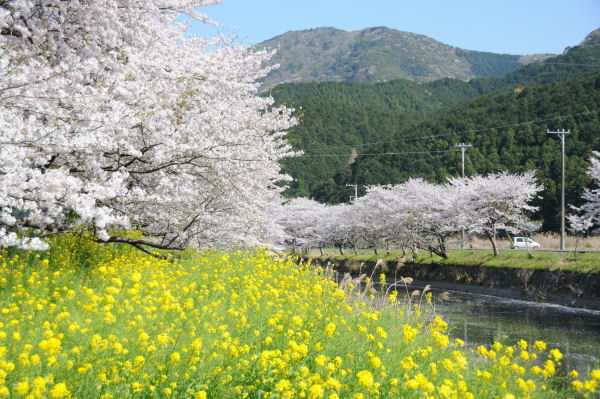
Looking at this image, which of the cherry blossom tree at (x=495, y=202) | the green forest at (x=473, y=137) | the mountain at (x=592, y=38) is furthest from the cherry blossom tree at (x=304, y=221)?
the mountain at (x=592, y=38)

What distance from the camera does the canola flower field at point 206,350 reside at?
394 centimetres

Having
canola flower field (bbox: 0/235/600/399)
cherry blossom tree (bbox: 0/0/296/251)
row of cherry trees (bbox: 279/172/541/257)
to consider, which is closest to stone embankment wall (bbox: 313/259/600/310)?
row of cherry trees (bbox: 279/172/541/257)

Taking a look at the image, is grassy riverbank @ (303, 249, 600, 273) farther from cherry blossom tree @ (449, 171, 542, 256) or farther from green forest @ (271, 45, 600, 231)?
green forest @ (271, 45, 600, 231)

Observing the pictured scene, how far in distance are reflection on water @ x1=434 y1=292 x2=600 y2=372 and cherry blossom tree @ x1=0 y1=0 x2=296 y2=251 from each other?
7013 millimetres

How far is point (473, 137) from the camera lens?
61250 millimetres

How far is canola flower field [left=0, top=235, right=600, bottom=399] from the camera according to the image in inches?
155

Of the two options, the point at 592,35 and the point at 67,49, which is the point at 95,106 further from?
the point at 592,35

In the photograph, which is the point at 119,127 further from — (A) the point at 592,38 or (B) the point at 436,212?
(A) the point at 592,38

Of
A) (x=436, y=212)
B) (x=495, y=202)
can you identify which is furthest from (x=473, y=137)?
(x=495, y=202)

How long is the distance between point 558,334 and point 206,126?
42.9 ft

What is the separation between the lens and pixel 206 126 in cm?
872

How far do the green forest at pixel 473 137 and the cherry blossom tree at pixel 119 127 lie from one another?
31.4 ft

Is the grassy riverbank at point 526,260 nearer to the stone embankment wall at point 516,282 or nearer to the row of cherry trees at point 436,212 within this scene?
the stone embankment wall at point 516,282

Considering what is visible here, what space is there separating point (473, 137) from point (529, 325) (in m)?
48.6
